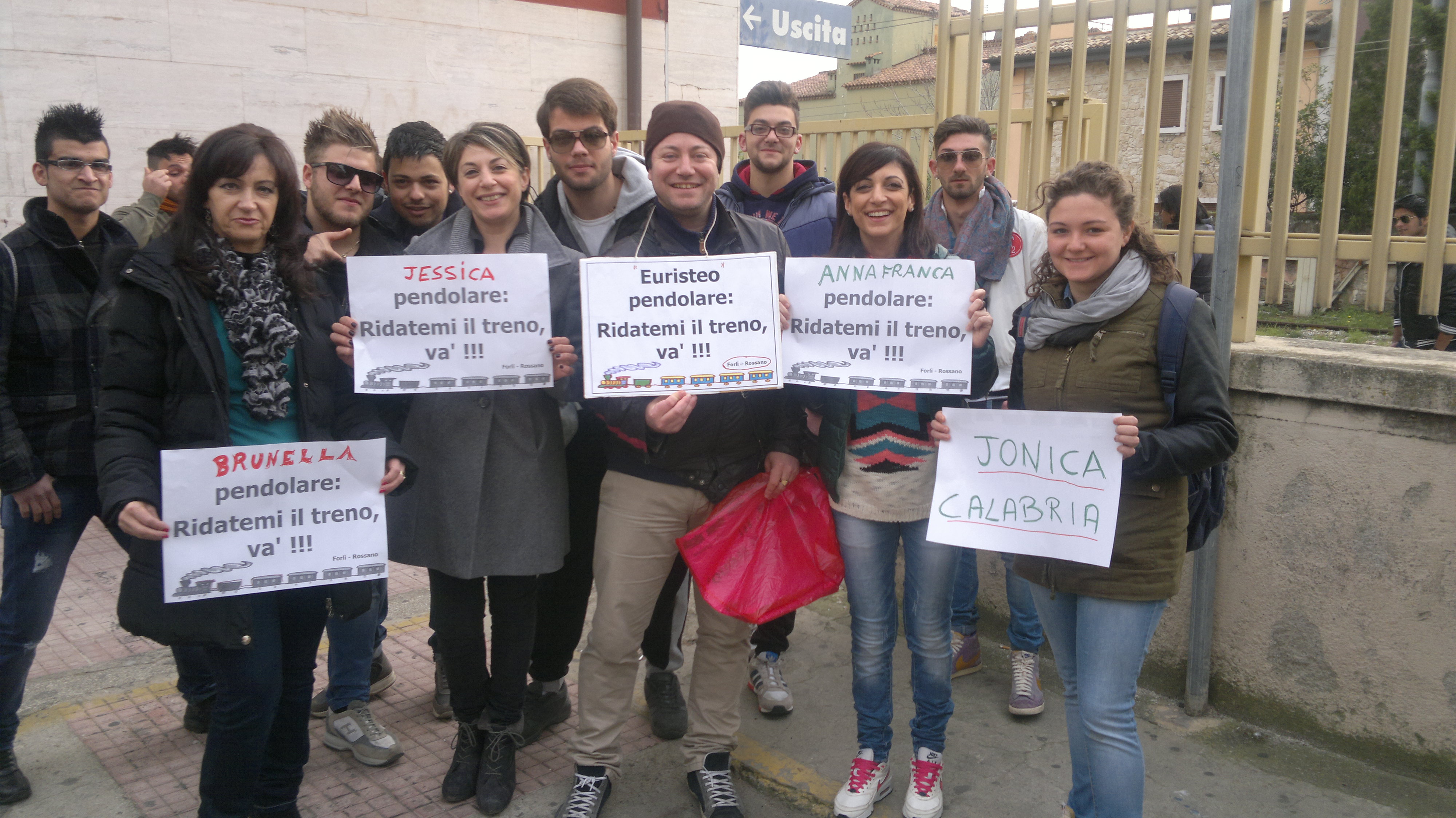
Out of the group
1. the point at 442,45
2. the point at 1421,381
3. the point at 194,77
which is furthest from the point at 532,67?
the point at 1421,381

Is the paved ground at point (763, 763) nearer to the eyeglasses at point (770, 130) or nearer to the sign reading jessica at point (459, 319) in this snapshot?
the sign reading jessica at point (459, 319)

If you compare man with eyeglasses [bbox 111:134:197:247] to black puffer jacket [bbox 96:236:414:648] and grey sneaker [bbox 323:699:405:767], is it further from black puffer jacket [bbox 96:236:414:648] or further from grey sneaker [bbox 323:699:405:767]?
grey sneaker [bbox 323:699:405:767]

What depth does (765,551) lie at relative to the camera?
3.13m

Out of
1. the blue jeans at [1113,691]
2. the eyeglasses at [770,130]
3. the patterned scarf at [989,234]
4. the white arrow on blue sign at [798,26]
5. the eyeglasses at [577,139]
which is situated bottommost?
the blue jeans at [1113,691]

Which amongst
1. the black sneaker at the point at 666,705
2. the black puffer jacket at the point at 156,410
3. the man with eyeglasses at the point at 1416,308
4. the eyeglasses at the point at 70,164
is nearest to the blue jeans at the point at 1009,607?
the black sneaker at the point at 666,705

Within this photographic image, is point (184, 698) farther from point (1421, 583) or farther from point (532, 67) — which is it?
point (532, 67)

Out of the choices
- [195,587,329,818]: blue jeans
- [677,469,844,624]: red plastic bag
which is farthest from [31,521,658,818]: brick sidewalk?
[677,469,844,624]: red plastic bag

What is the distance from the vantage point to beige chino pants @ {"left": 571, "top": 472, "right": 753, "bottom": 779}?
309cm

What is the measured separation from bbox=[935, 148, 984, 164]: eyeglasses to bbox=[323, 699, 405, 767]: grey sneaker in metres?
3.06

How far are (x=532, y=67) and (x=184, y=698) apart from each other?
724cm

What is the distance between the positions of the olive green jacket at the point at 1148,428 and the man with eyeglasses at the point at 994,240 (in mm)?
986

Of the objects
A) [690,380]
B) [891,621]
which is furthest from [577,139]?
[891,621]

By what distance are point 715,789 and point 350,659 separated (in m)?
1.46

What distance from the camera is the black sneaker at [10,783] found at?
3238 millimetres
